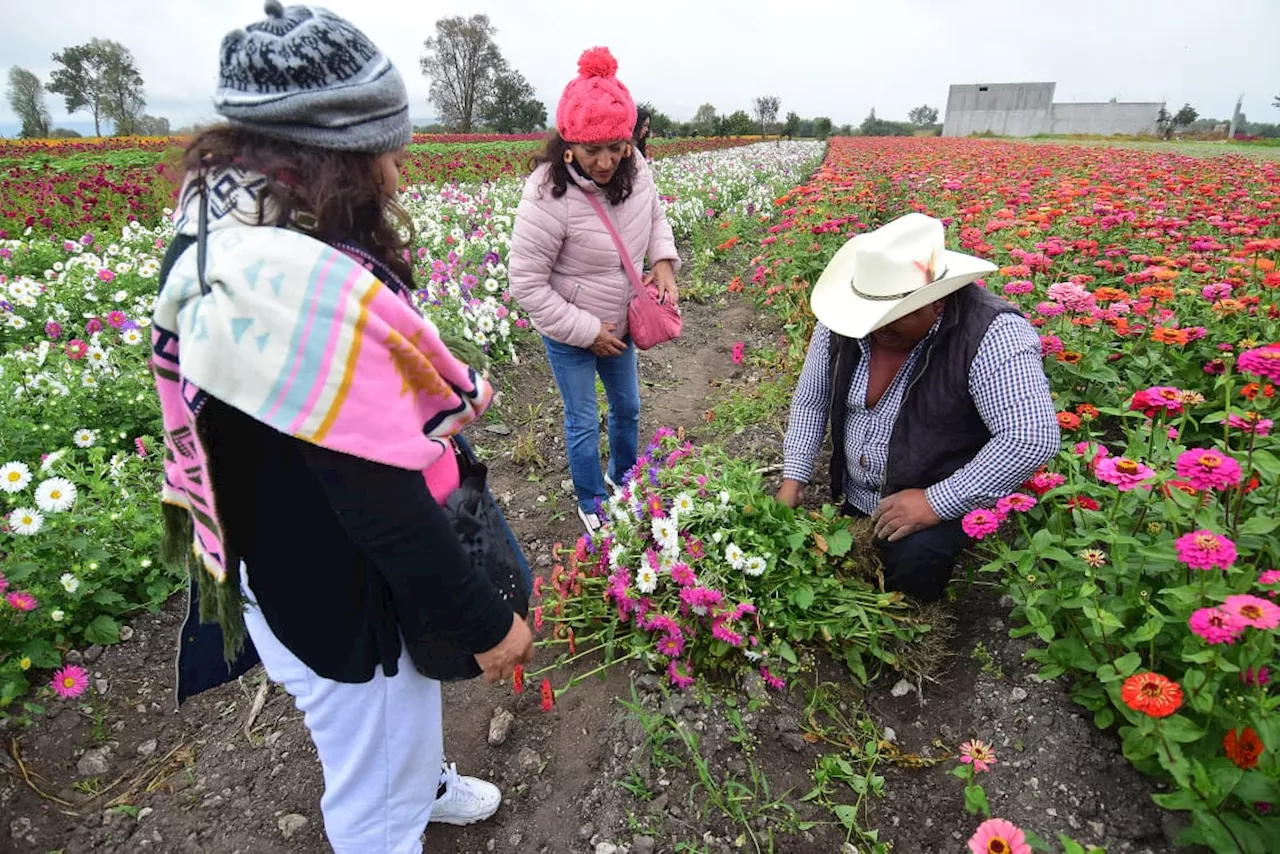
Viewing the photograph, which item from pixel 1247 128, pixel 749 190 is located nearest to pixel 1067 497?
pixel 749 190

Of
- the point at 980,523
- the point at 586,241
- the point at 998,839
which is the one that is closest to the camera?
the point at 998,839

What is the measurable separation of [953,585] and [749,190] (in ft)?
32.5

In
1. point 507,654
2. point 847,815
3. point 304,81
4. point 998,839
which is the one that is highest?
point 304,81

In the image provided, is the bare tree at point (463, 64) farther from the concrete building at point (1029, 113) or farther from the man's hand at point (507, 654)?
the man's hand at point (507, 654)

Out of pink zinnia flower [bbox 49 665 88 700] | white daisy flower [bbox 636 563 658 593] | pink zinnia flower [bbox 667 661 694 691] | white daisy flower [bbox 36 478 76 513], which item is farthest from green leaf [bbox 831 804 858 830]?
white daisy flower [bbox 36 478 76 513]

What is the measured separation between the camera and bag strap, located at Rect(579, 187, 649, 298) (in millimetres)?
2420

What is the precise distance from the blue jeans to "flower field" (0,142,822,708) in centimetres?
125

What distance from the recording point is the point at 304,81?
0.89 metres

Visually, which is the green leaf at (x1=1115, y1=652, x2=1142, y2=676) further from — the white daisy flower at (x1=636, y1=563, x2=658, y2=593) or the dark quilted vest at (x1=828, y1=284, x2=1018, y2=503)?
the white daisy flower at (x1=636, y1=563, x2=658, y2=593)

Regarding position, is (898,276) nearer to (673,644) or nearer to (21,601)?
(673,644)

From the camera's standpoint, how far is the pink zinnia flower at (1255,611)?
1.12 metres

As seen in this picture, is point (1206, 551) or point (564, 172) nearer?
point (1206, 551)

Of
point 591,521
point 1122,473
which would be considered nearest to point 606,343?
point 591,521

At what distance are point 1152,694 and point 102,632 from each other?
2.93 metres
